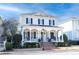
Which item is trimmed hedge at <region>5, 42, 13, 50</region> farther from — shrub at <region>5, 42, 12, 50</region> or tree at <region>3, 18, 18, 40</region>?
tree at <region>3, 18, 18, 40</region>

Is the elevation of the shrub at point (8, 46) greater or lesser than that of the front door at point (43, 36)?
lesser

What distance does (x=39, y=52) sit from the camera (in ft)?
12.5

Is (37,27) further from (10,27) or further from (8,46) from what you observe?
(8,46)

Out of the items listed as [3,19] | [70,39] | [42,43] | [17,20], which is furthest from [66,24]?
[3,19]

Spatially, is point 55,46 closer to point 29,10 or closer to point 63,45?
point 63,45

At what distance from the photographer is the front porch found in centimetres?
380

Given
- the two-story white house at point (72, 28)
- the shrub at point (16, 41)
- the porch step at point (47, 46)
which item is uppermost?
the two-story white house at point (72, 28)

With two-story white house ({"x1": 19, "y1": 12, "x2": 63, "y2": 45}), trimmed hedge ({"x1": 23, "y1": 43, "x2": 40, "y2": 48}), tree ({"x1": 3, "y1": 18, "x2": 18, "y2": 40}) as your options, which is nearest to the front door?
two-story white house ({"x1": 19, "y1": 12, "x2": 63, "y2": 45})

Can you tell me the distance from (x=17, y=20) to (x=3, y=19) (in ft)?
0.76

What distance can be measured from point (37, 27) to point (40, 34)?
0.13 meters

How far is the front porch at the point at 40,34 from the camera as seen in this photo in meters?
3.80

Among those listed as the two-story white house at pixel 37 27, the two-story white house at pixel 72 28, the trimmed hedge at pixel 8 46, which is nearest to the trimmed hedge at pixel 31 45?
the two-story white house at pixel 37 27

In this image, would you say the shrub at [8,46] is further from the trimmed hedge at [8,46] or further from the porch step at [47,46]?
the porch step at [47,46]

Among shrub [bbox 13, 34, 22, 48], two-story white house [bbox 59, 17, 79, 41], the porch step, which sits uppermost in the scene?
two-story white house [bbox 59, 17, 79, 41]
